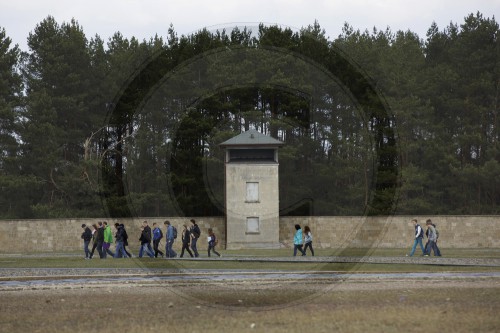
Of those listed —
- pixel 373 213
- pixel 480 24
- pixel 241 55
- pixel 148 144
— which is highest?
pixel 480 24

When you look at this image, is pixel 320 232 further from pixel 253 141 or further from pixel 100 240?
pixel 100 240

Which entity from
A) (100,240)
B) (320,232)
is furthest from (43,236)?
(100,240)

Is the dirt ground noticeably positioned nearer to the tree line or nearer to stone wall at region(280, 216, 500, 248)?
stone wall at region(280, 216, 500, 248)

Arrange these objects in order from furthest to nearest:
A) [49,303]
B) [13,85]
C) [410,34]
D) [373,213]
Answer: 1. [410,34]
2. [13,85]
3. [373,213]
4. [49,303]

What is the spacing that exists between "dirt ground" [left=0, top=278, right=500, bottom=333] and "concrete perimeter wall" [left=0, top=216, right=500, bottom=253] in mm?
33244

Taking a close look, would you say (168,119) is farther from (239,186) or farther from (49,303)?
(49,303)

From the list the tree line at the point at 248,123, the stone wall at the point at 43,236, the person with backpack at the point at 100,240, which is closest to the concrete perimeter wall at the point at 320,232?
the stone wall at the point at 43,236

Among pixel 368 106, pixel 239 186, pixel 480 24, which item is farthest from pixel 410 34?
pixel 239 186

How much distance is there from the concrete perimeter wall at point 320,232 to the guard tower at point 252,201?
6.04 feet

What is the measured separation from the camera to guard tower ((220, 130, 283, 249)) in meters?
60.0

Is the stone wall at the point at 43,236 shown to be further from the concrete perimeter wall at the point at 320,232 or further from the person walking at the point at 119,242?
the person walking at the point at 119,242

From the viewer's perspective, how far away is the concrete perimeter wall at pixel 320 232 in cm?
5938

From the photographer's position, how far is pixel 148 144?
82.4m

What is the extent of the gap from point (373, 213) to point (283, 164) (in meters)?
11.0
